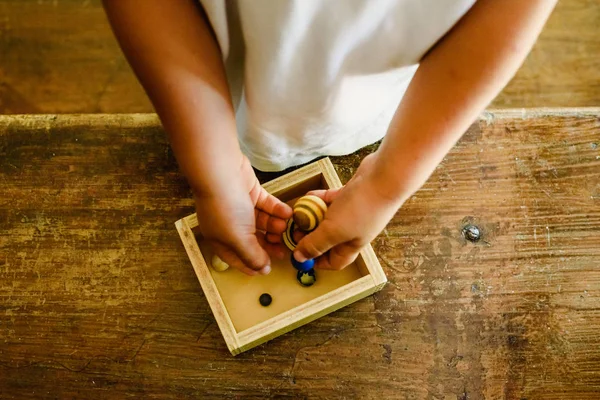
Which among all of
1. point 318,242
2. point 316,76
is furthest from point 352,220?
point 316,76

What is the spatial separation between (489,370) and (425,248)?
0.48 ft

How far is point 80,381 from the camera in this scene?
1.98 ft

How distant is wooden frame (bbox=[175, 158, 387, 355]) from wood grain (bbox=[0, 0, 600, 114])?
2.02 feet

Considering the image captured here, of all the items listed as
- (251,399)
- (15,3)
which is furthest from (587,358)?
(15,3)

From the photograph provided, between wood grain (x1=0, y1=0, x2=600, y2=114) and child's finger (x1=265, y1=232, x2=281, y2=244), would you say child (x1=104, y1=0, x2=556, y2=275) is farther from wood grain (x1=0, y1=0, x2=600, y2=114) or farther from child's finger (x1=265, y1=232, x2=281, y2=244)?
wood grain (x1=0, y1=0, x2=600, y2=114)

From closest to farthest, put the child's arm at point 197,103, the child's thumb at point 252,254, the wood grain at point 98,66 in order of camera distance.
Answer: the child's arm at point 197,103 < the child's thumb at point 252,254 < the wood grain at point 98,66

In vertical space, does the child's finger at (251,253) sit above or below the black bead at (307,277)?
above

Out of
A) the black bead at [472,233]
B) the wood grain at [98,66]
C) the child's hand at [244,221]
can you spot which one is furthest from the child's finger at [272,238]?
the wood grain at [98,66]

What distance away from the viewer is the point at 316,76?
557mm

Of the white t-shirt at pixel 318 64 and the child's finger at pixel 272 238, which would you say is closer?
the white t-shirt at pixel 318 64

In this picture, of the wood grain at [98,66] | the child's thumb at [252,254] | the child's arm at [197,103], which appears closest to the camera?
the child's arm at [197,103]

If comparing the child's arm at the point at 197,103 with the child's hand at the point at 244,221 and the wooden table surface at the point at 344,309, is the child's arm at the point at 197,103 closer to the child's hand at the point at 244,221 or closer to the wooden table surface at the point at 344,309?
the child's hand at the point at 244,221

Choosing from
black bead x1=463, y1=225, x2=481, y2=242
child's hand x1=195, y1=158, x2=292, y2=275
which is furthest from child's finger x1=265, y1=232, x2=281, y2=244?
black bead x1=463, y1=225, x2=481, y2=242

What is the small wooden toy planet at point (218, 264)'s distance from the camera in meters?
0.63
